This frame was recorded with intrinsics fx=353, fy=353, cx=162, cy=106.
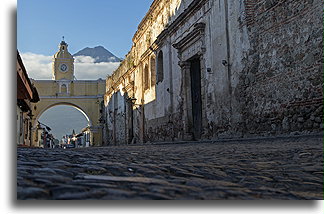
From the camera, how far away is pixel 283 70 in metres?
6.16

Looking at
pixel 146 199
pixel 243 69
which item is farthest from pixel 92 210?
pixel 243 69

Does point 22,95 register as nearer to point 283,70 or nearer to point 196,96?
point 196,96

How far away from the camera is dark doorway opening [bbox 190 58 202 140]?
10805mm

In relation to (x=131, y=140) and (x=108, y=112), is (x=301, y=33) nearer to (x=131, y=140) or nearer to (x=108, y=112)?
(x=131, y=140)

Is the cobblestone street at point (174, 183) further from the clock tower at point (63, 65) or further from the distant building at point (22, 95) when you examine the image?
the clock tower at point (63, 65)

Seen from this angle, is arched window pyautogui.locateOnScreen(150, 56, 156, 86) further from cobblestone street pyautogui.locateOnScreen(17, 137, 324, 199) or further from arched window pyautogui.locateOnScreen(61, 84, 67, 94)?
arched window pyautogui.locateOnScreen(61, 84, 67, 94)

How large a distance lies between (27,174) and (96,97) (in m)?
30.2

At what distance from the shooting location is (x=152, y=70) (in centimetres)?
1494

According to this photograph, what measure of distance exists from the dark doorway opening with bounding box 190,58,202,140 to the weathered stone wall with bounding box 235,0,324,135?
3.28 meters

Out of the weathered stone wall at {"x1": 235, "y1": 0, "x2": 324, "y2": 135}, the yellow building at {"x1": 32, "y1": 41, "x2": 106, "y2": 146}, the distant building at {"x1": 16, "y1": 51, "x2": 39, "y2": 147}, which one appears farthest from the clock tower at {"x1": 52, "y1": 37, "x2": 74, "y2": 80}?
the weathered stone wall at {"x1": 235, "y1": 0, "x2": 324, "y2": 135}

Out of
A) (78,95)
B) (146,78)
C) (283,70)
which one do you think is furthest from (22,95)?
(78,95)

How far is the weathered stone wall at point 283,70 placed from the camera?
5402 millimetres

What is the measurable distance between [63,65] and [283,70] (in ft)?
108

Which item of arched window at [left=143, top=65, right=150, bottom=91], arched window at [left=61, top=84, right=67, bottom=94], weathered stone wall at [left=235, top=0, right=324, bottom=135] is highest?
arched window at [left=61, top=84, right=67, bottom=94]
